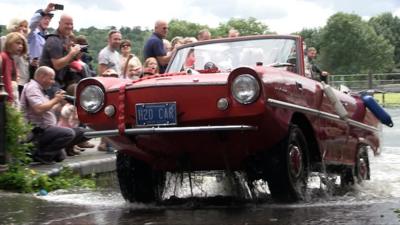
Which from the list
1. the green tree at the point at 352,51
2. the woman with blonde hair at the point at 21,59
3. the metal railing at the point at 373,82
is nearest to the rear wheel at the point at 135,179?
the woman with blonde hair at the point at 21,59

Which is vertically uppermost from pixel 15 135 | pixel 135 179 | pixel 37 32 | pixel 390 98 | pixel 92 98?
pixel 37 32

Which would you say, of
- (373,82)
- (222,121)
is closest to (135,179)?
(222,121)

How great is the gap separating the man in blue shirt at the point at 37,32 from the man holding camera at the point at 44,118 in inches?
50.4

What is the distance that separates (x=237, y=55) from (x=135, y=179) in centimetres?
164

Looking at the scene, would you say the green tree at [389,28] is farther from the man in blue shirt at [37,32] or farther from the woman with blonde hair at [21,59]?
the woman with blonde hair at [21,59]

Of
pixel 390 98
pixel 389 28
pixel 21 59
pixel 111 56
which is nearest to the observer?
pixel 21 59

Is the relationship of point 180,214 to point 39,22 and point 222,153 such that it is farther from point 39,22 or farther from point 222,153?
point 39,22

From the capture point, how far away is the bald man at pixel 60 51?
985cm

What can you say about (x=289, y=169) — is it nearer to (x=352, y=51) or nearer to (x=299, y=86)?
(x=299, y=86)

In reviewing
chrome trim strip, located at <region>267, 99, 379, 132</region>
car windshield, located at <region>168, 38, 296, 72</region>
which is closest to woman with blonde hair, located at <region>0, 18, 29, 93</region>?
car windshield, located at <region>168, 38, 296, 72</region>

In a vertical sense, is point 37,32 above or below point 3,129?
above

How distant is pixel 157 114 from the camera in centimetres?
573

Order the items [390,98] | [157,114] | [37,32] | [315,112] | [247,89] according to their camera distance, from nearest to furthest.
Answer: [247,89] < [157,114] < [315,112] < [37,32] < [390,98]

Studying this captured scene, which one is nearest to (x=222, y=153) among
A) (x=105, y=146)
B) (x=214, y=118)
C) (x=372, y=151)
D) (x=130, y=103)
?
(x=214, y=118)
